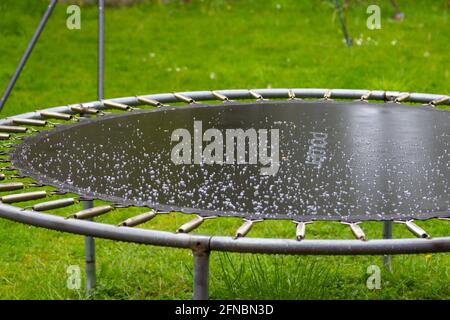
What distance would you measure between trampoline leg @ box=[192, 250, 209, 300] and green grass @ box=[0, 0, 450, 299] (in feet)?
2.90

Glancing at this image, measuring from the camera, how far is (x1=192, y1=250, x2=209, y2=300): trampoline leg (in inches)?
61.4

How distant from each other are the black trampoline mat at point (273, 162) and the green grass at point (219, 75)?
1.48ft

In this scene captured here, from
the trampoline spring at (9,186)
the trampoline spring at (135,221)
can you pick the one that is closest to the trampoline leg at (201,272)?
the trampoline spring at (135,221)

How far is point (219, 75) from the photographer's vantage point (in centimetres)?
556

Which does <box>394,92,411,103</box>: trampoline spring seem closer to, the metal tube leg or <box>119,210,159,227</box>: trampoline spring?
the metal tube leg

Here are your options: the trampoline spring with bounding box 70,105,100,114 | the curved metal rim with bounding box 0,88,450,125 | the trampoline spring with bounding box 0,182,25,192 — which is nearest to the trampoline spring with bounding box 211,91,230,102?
the curved metal rim with bounding box 0,88,450,125

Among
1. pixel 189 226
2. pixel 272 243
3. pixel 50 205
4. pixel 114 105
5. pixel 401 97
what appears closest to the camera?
pixel 272 243

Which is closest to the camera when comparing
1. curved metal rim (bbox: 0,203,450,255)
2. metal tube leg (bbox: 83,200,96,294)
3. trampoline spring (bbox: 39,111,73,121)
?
curved metal rim (bbox: 0,203,450,255)

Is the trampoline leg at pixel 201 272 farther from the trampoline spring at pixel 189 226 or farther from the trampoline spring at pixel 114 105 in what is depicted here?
the trampoline spring at pixel 114 105

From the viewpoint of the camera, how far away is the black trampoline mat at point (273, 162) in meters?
1.82

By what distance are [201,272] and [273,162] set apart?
67cm

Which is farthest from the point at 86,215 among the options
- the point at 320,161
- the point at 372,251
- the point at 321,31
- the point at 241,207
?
the point at 321,31

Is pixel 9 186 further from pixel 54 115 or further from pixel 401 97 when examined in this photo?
pixel 401 97

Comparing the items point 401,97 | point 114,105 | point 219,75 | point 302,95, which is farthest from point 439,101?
point 219,75
